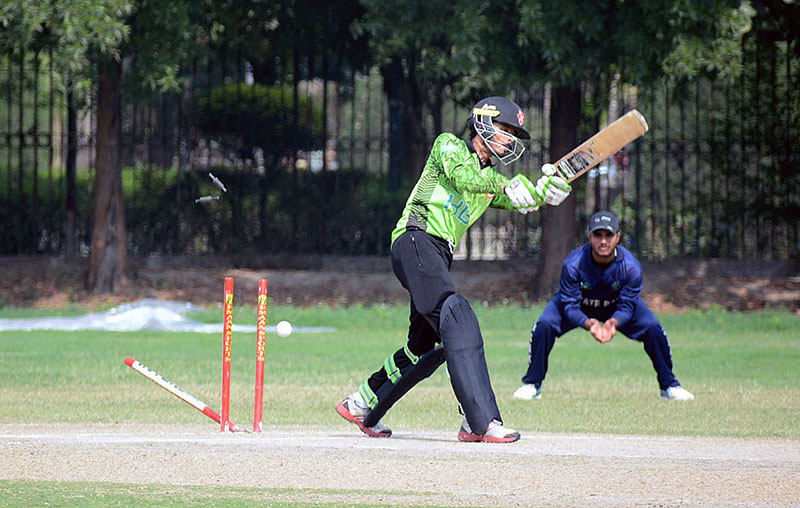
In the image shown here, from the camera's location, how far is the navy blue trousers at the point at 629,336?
34.0 feet

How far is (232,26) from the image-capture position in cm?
2041

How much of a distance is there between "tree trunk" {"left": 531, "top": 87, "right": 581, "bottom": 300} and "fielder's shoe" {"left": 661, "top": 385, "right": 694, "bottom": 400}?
9487 millimetres

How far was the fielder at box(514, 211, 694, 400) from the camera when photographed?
10.3 meters

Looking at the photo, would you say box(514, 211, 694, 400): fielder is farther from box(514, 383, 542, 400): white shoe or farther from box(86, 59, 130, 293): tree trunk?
box(86, 59, 130, 293): tree trunk

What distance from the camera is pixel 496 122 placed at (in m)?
7.91

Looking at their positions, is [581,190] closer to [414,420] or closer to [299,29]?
[299,29]

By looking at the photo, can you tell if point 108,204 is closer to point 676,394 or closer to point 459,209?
point 676,394

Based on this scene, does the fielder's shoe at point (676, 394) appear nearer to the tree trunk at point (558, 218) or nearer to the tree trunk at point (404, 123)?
the tree trunk at point (558, 218)

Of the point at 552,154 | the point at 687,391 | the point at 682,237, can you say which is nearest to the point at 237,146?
the point at 552,154

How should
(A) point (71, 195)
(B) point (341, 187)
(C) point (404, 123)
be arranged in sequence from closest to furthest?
(A) point (71, 195) < (C) point (404, 123) < (B) point (341, 187)

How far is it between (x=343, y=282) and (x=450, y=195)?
44.0 ft

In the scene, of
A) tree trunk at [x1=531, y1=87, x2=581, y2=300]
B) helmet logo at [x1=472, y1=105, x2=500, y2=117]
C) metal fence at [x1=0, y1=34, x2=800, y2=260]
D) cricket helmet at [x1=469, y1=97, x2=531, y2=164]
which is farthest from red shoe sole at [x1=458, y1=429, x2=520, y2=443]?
metal fence at [x1=0, y1=34, x2=800, y2=260]

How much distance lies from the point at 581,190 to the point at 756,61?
3.45 meters

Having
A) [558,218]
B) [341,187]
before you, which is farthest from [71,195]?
[558,218]
